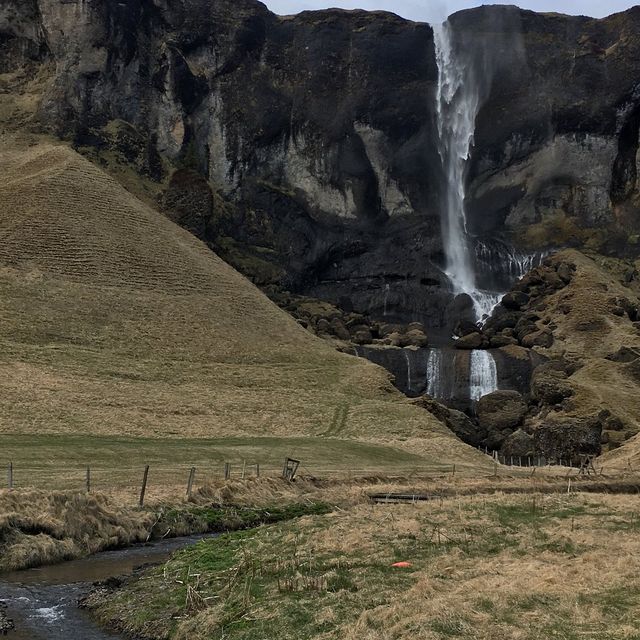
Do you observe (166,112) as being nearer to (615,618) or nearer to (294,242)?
(294,242)

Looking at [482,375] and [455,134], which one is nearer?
[482,375]

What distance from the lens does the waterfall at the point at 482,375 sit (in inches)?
3376

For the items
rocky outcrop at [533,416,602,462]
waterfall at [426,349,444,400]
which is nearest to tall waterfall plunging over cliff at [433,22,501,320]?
waterfall at [426,349,444,400]

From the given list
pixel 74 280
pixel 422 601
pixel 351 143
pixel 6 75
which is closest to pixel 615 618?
pixel 422 601

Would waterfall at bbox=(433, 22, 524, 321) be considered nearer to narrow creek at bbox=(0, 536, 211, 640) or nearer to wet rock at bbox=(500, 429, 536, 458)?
wet rock at bbox=(500, 429, 536, 458)

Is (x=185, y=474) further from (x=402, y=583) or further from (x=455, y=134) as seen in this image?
(x=455, y=134)

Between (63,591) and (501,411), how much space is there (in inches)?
2367

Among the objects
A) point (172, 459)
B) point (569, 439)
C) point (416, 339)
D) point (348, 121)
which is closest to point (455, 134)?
point (348, 121)

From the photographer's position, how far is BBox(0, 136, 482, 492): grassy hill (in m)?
54.9

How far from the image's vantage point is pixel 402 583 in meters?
16.0

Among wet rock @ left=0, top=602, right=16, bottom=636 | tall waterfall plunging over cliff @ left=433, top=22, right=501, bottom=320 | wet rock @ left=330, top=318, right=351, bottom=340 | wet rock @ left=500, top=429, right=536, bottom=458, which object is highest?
tall waterfall plunging over cliff @ left=433, top=22, right=501, bottom=320

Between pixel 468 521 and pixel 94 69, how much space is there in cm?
11793

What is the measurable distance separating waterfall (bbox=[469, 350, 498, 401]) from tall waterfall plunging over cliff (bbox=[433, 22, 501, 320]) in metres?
36.7

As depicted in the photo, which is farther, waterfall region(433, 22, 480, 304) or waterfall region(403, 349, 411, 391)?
waterfall region(433, 22, 480, 304)
